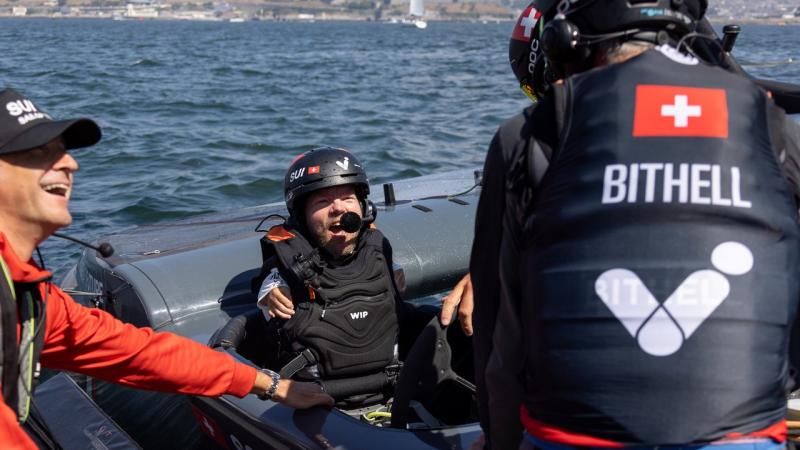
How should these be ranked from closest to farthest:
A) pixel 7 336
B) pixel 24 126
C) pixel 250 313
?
pixel 7 336, pixel 24 126, pixel 250 313

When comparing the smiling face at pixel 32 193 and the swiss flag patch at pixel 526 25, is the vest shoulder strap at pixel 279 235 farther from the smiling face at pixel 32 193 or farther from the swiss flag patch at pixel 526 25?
the smiling face at pixel 32 193

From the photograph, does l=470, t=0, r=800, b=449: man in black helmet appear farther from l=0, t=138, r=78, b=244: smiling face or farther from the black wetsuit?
l=0, t=138, r=78, b=244: smiling face

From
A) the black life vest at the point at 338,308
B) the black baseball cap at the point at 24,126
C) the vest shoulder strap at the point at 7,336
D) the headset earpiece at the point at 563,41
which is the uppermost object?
the headset earpiece at the point at 563,41

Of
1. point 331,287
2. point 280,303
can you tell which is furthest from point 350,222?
point 280,303

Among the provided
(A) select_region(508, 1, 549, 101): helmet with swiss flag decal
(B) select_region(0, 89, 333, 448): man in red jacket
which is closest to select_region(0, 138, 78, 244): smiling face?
(B) select_region(0, 89, 333, 448): man in red jacket

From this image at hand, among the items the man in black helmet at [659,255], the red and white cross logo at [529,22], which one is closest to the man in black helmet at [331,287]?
the red and white cross logo at [529,22]

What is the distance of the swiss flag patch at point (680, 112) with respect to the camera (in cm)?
129

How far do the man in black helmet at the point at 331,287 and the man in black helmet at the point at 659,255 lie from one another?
5.40 feet

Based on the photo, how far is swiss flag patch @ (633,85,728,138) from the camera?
1294mm

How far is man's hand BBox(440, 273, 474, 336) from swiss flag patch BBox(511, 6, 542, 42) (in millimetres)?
678

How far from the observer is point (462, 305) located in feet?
8.43

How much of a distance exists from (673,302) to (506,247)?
27 cm

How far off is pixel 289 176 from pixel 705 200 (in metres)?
1.97

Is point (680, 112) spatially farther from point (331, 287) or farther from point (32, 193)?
point (331, 287)
